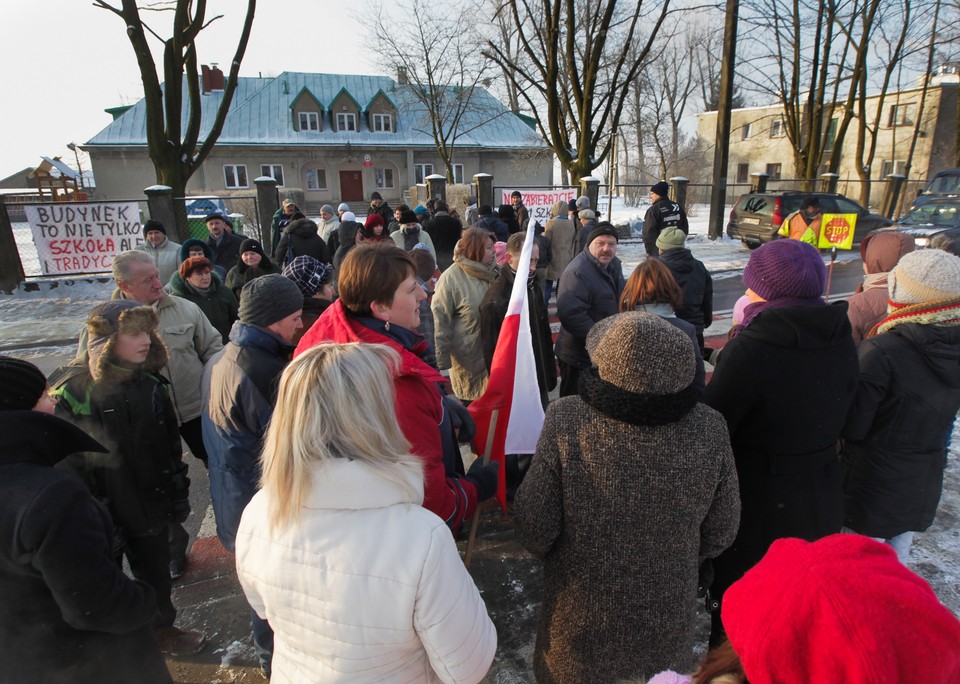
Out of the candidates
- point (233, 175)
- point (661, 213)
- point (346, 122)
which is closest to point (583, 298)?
point (661, 213)

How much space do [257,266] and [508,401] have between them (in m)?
4.02

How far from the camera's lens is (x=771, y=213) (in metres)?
14.7

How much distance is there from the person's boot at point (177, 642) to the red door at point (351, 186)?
35575 mm

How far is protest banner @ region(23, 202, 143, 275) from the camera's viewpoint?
994 centimetres

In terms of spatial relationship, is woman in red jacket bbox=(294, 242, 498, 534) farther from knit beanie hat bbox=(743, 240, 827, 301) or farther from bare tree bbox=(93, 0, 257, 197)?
bare tree bbox=(93, 0, 257, 197)

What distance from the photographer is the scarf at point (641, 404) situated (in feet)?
4.70

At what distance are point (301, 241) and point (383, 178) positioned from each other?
30.7 m

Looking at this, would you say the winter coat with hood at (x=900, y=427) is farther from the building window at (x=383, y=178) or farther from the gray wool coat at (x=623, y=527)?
the building window at (x=383, y=178)

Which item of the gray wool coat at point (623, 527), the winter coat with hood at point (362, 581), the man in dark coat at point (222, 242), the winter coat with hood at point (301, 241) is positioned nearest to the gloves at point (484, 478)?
the gray wool coat at point (623, 527)

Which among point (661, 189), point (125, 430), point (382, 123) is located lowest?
point (125, 430)

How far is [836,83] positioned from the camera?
2070 cm

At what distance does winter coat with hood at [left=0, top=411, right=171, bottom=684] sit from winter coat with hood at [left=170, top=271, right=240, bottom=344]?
2692 mm

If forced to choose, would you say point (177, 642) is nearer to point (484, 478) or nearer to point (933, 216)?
point (484, 478)

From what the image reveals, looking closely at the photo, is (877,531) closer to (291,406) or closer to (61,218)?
(291,406)
